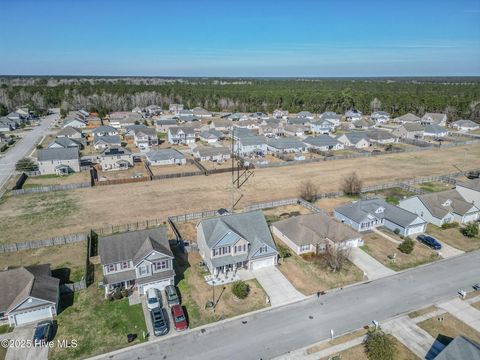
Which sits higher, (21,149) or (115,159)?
(115,159)

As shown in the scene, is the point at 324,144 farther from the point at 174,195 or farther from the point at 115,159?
the point at 115,159

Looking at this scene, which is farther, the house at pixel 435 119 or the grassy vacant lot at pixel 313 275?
the house at pixel 435 119

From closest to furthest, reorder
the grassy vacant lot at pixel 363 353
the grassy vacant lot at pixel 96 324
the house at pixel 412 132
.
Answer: the grassy vacant lot at pixel 363 353 < the grassy vacant lot at pixel 96 324 < the house at pixel 412 132

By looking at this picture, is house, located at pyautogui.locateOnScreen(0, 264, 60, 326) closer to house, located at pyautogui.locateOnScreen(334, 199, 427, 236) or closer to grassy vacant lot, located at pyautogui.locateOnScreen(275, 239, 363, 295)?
grassy vacant lot, located at pyautogui.locateOnScreen(275, 239, 363, 295)

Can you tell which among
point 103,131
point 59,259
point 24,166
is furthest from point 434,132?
point 24,166

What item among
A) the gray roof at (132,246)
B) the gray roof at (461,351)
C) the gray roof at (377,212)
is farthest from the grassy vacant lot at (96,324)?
the gray roof at (377,212)

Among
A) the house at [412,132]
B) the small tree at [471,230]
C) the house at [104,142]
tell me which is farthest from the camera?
the house at [412,132]

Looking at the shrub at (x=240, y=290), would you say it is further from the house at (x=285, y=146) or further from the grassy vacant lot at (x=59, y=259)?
the house at (x=285, y=146)
